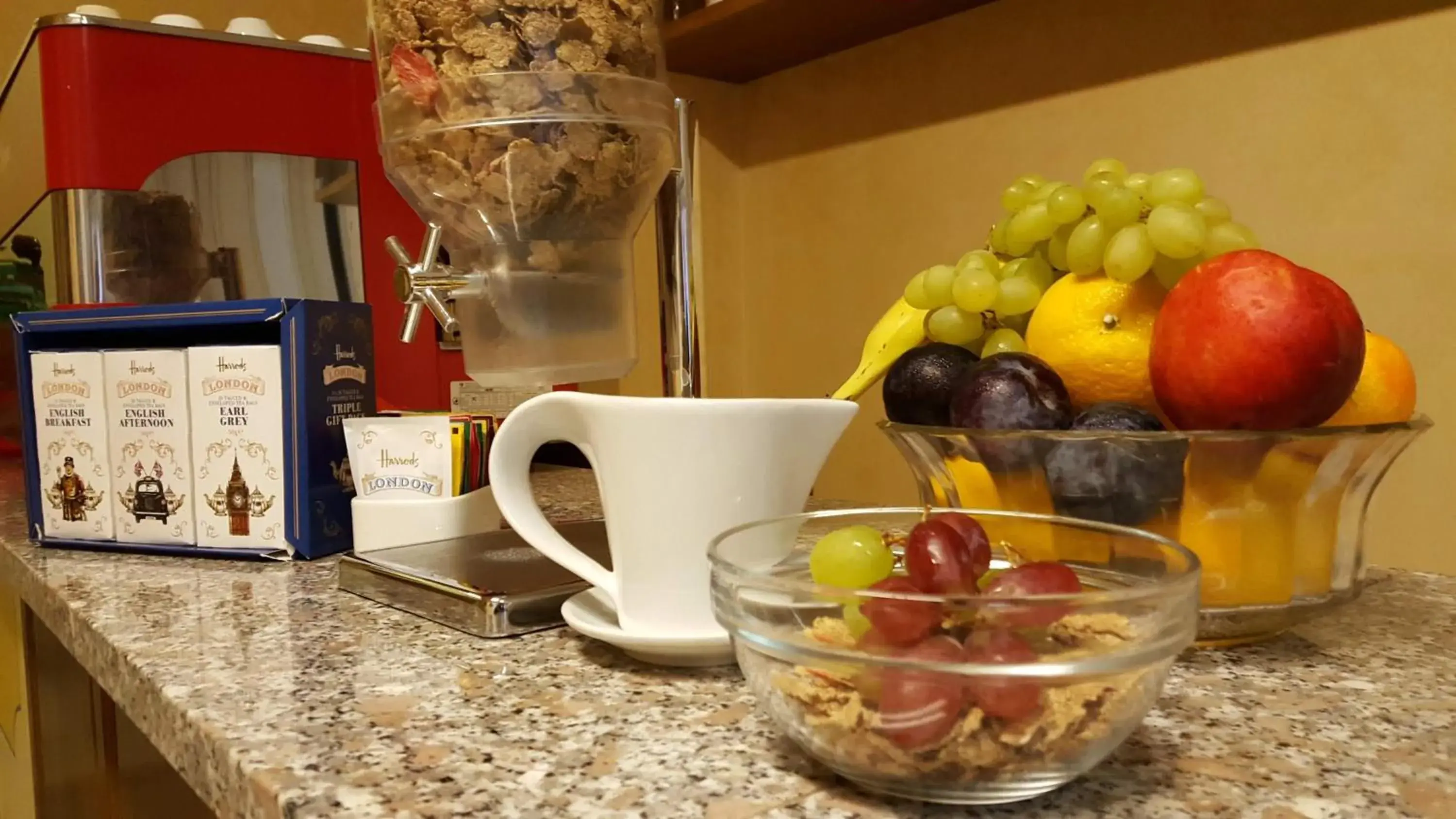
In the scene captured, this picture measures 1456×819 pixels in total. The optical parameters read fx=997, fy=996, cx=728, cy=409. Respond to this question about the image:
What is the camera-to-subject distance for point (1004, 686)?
0.97 feet

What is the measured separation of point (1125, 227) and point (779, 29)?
98 centimetres

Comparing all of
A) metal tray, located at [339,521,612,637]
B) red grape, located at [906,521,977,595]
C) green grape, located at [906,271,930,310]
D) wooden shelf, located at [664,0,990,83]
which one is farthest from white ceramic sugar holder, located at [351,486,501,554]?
wooden shelf, located at [664,0,990,83]

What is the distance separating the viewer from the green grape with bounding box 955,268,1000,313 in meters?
0.59

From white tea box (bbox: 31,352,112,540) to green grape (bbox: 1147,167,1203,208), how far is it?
765 millimetres

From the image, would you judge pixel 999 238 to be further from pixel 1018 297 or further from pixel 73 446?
pixel 73 446

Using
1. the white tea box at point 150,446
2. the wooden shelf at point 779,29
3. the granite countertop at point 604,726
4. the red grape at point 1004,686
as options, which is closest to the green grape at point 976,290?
the granite countertop at point 604,726

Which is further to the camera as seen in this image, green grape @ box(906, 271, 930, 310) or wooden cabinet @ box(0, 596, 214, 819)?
wooden cabinet @ box(0, 596, 214, 819)

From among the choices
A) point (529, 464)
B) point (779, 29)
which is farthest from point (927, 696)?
point (779, 29)

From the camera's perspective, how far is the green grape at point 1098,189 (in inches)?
21.7

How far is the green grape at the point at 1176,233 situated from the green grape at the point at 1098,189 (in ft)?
0.12

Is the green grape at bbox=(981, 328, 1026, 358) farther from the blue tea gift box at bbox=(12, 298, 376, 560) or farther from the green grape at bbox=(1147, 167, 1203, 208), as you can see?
the blue tea gift box at bbox=(12, 298, 376, 560)

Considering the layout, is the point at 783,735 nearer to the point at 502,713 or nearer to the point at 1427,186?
the point at 502,713

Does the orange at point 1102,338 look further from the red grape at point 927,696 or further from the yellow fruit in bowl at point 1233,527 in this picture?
the red grape at point 927,696

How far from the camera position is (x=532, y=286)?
69cm
